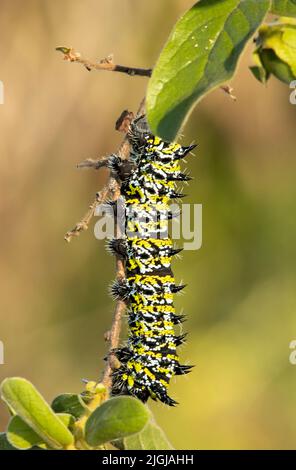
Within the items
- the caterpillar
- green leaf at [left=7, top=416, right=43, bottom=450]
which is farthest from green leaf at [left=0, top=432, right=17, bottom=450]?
the caterpillar

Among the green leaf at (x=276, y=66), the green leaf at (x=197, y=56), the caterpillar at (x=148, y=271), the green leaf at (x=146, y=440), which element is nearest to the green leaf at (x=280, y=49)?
the green leaf at (x=276, y=66)

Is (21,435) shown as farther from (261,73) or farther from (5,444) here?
(261,73)

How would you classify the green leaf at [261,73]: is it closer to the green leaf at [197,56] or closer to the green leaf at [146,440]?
the green leaf at [197,56]

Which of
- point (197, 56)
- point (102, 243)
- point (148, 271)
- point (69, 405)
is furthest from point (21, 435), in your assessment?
point (102, 243)

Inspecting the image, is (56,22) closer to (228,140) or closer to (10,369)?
(228,140)

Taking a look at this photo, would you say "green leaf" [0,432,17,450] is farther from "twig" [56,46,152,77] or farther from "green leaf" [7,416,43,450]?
"twig" [56,46,152,77]
